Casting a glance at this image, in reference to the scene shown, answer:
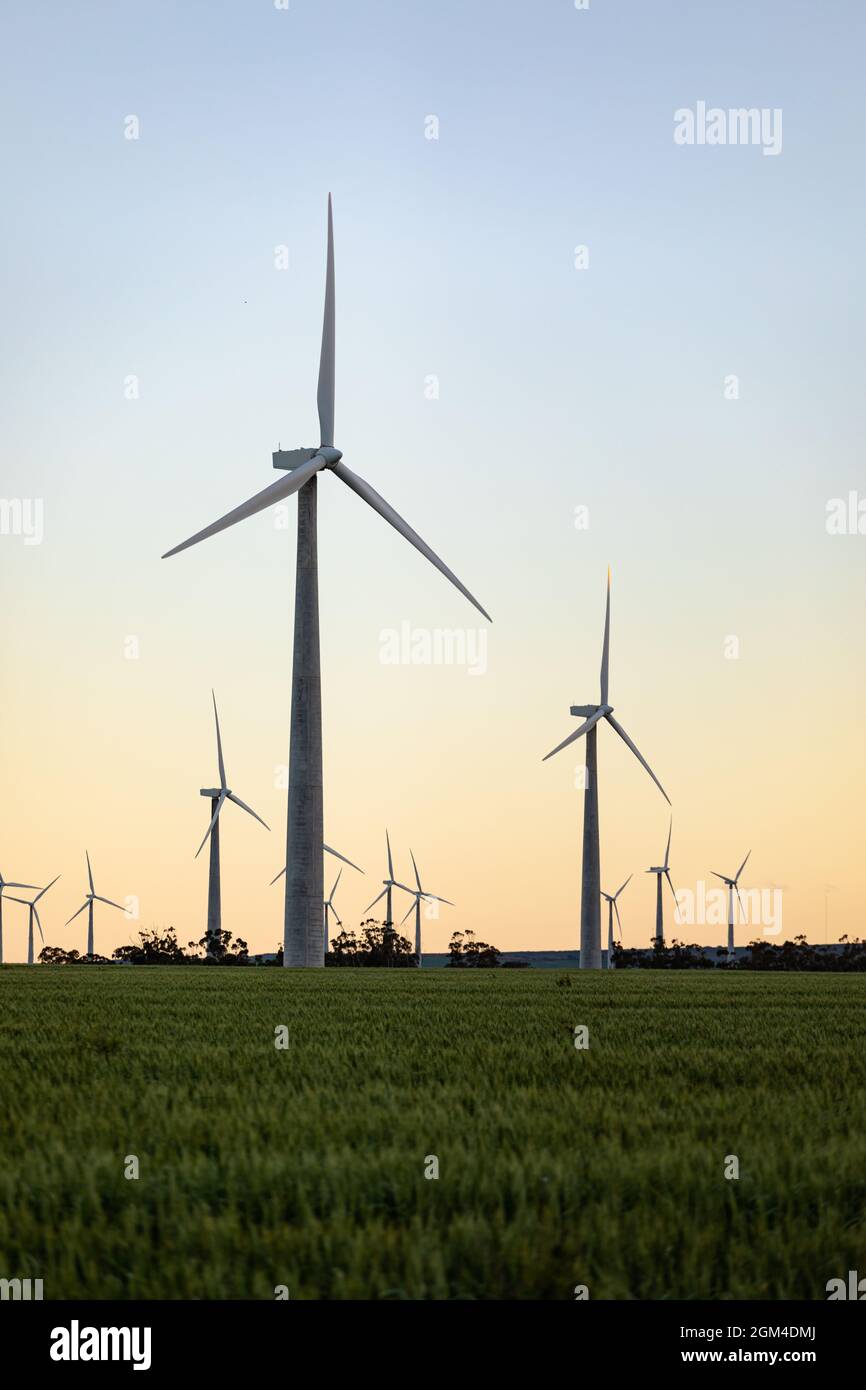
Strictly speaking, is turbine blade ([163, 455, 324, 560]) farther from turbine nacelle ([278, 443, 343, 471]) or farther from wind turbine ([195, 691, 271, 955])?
wind turbine ([195, 691, 271, 955])

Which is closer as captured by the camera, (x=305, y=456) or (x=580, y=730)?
(x=305, y=456)

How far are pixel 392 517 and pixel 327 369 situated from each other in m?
9.10

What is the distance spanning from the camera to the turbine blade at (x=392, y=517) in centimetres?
6355

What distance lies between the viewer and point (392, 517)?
66312 millimetres

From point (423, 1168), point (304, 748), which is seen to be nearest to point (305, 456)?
point (304, 748)

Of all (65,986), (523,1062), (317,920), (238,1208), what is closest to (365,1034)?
(523,1062)

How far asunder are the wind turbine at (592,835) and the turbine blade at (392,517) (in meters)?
28.1

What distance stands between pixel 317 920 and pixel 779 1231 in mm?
57915

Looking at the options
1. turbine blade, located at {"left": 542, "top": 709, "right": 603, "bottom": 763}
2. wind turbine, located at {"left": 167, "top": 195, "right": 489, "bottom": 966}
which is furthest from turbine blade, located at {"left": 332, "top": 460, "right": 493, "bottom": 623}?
turbine blade, located at {"left": 542, "top": 709, "right": 603, "bottom": 763}

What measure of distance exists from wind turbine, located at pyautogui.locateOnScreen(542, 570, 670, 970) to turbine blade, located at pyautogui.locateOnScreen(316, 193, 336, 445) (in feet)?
97.4

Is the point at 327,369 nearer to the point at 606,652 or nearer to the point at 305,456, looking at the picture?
the point at 305,456

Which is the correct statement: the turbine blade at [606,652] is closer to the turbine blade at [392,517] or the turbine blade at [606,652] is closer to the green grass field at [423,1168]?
the turbine blade at [392,517]

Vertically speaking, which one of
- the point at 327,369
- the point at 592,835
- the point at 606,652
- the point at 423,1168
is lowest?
the point at 423,1168
